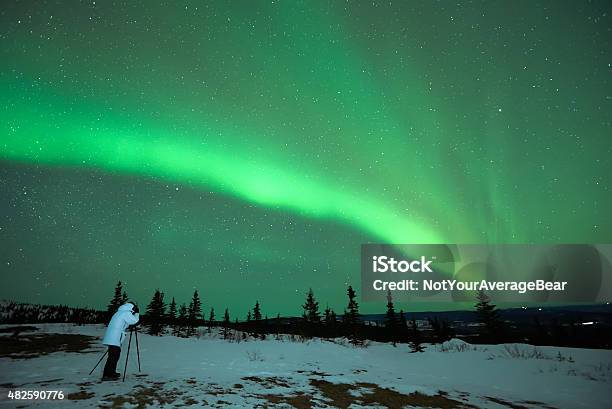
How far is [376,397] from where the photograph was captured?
313 inches

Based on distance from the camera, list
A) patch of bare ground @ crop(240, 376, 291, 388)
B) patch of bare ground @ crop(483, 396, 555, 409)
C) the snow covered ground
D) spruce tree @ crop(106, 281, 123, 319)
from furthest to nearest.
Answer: spruce tree @ crop(106, 281, 123, 319) → patch of bare ground @ crop(240, 376, 291, 388) → patch of bare ground @ crop(483, 396, 555, 409) → the snow covered ground

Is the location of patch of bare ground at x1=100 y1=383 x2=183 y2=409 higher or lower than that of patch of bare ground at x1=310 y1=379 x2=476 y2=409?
higher

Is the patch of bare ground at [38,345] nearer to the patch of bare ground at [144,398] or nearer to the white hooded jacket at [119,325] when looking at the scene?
the white hooded jacket at [119,325]

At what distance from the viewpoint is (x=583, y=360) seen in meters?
13.6

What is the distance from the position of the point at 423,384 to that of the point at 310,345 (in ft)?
29.1

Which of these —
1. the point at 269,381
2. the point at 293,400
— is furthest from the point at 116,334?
the point at 293,400

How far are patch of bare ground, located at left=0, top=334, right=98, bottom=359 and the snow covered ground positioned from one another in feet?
0.12

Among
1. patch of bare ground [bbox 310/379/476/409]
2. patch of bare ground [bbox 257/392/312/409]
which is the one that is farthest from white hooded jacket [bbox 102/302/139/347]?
patch of bare ground [bbox 310/379/476/409]

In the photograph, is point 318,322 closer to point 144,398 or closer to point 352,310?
point 352,310

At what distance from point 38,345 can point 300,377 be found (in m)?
10.7

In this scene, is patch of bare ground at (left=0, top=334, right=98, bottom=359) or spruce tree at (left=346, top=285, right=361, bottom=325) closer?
patch of bare ground at (left=0, top=334, right=98, bottom=359)

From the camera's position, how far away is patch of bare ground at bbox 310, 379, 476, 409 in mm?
7426

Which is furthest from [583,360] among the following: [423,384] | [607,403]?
[423,384]

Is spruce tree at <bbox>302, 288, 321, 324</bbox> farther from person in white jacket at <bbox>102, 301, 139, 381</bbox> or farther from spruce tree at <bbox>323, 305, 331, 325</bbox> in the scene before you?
person in white jacket at <bbox>102, 301, 139, 381</bbox>
